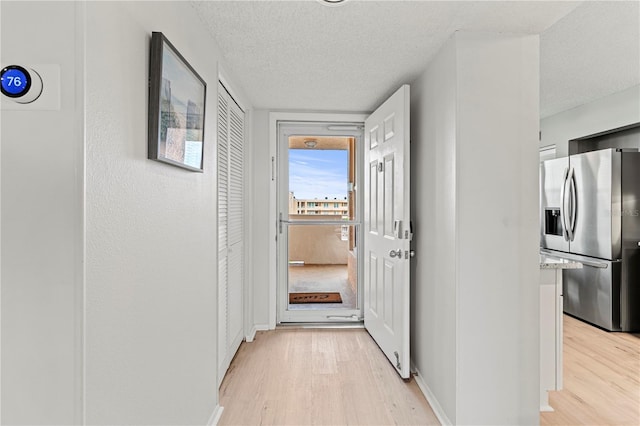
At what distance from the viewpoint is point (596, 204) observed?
136 inches

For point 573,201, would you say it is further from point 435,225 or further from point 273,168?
point 273,168

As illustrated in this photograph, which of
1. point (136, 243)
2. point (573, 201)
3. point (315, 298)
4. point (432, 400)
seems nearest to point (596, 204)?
point (573, 201)

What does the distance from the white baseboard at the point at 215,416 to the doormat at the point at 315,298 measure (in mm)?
1664

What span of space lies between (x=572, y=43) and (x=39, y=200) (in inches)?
119

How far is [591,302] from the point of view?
3555 millimetres

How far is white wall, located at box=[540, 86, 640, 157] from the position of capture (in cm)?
337

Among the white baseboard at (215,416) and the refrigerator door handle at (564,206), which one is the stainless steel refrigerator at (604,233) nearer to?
the refrigerator door handle at (564,206)

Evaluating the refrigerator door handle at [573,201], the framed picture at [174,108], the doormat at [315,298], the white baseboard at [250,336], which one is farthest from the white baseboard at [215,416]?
the refrigerator door handle at [573,201]

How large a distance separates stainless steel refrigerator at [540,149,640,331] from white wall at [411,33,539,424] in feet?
7.24

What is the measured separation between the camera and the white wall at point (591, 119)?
3.37 meters

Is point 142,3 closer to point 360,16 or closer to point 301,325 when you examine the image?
point 360,16

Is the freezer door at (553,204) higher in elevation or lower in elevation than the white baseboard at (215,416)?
higher

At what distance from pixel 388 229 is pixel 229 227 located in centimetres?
122

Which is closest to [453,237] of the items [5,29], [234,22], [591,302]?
[234,22]
